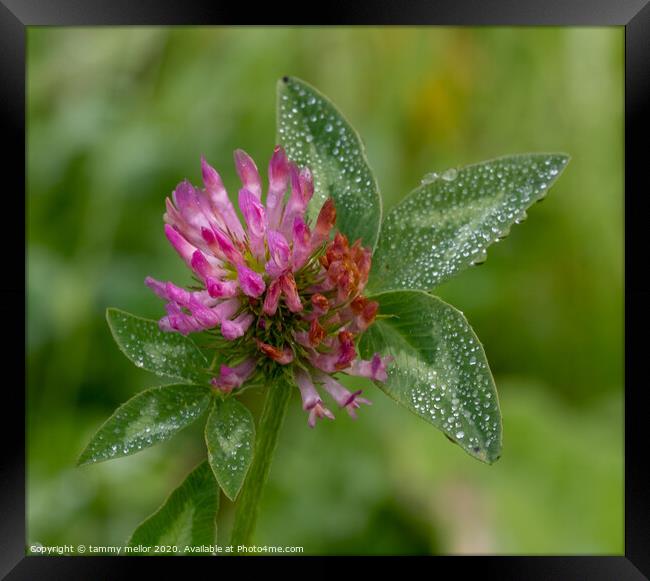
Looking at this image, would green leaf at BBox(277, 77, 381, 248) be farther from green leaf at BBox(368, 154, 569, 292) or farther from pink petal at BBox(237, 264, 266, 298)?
pink petal at BBox(237, 264, 266, 298)

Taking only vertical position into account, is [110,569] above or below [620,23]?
below

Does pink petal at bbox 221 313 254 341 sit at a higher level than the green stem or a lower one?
higher

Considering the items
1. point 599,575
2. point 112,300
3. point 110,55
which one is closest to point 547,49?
point 110,55

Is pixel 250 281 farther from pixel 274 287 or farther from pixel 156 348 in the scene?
pixel 156 348

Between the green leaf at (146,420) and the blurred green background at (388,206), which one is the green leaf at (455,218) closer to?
the green leaf at (146,420)

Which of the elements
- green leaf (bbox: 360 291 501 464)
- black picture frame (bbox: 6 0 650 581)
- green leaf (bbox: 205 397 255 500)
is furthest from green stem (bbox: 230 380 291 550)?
black picture frame (bbox: 6 0 650 581)

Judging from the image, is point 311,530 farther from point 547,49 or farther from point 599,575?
point 547,49
